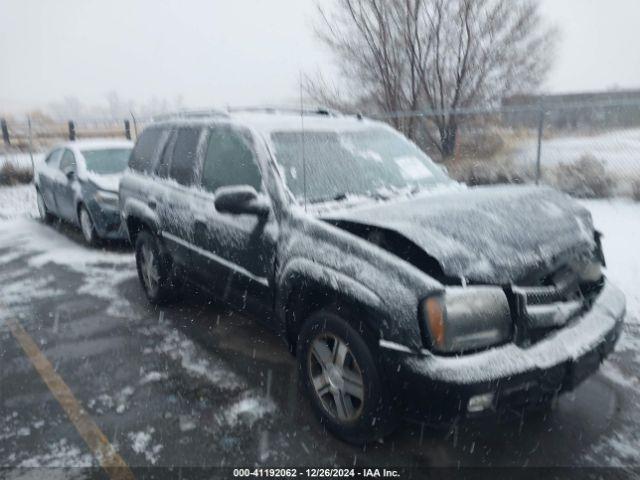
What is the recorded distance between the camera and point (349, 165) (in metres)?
3.68

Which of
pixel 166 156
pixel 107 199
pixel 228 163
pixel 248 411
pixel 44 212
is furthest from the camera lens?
pixel 44 212

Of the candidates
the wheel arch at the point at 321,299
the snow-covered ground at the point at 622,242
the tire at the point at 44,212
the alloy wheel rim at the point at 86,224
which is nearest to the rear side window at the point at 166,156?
the wheel arch at the point at 321,299

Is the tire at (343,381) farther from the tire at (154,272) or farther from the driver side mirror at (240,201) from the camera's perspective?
the tire at (154,272)

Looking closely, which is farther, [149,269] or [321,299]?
[149,269]

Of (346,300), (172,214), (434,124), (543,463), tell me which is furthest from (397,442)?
(434,124)

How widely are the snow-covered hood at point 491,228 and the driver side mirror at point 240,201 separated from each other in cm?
48

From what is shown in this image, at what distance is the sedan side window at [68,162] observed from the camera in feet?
26.6

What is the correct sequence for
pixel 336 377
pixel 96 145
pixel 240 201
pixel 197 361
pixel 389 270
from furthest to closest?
pixel 96 145 < pixel 197 361 < pixel 240 201 < pixel 336 377 < pixel 389 270

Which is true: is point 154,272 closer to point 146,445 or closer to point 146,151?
point 146,151

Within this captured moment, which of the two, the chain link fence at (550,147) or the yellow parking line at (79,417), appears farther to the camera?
the chain link fence at (550,147)

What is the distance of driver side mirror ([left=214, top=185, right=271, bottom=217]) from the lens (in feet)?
10.3

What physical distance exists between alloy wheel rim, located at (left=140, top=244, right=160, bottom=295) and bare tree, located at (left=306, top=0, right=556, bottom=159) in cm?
726

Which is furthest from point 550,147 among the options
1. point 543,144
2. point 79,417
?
point 79,417

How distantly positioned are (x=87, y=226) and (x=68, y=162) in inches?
58.7
